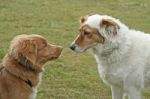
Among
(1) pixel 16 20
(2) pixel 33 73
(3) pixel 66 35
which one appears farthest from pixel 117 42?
(1) pixel 16 20

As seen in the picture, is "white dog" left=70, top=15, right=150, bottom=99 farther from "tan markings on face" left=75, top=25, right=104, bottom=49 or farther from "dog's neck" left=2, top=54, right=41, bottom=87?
"dog's neck" left=2, top=54, right=41, bottom=87

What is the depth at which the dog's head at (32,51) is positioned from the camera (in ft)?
22.4

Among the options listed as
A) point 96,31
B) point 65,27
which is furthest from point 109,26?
point 65,27

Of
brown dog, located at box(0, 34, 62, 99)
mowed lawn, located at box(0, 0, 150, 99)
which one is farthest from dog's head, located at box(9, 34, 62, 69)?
mowed lawn, located at box(0, 0, 150, 99)

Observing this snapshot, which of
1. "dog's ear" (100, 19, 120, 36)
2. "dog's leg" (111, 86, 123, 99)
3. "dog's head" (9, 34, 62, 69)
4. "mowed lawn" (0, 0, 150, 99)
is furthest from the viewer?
A: "mowed lawn" (0, 0, 150, 99)

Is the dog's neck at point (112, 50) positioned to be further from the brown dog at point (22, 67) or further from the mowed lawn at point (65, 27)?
the mowed lawn at point (65, 27)

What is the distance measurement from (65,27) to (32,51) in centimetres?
862

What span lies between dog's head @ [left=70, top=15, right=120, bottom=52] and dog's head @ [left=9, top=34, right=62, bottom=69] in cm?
70

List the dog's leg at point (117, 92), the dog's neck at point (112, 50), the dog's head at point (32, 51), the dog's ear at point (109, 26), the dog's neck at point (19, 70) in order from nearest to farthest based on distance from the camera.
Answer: the dog's head at point (32, 51)
the dog's neck at point (19, 70)
the dog's ear at point (109, 26)
the dog's neck at point (112, 50)
the dog's leg at point (117, 92)

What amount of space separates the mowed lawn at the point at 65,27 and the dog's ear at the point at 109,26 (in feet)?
5.82

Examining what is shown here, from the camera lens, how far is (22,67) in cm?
696

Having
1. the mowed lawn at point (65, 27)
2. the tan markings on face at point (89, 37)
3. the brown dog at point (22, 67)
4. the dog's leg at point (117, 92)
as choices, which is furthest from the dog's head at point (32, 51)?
the mowed lawn at point (65, 27)

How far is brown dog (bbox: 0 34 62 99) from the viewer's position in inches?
270

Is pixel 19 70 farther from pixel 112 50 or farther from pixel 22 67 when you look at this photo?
pixel 112 50
